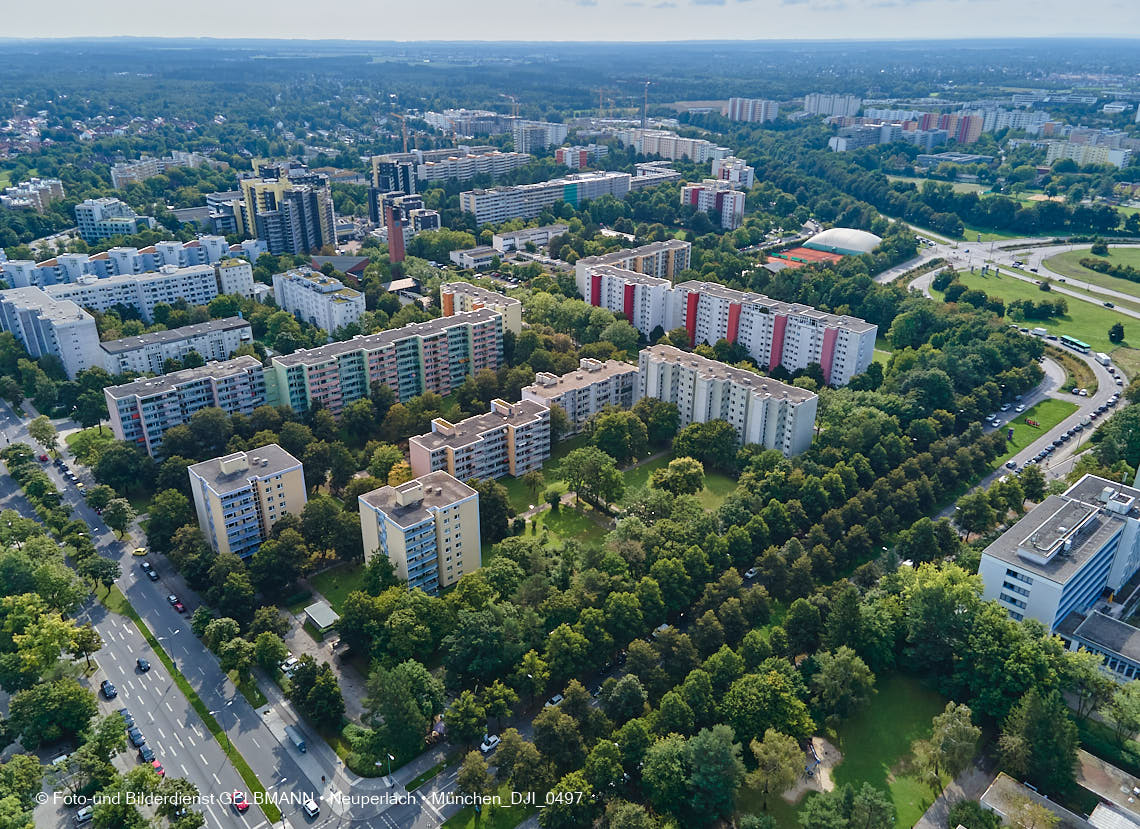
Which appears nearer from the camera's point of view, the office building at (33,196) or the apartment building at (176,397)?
the apartment building at (176,397)

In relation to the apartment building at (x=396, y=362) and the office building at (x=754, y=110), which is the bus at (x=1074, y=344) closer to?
the apartment building at (x=396, y=362)

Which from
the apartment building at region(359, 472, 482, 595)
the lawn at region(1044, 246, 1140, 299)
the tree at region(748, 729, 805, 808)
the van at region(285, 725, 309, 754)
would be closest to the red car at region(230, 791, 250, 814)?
the van at region(285, 725, 309, 754)

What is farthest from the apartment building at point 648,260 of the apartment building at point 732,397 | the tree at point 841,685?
the tree at point 841,685

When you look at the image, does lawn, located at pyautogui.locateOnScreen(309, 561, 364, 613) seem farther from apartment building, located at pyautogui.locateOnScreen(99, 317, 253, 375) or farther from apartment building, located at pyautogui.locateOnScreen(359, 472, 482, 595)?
apartment building, located at pyautogui.locateOnScreen(99, 317, 253, 375)

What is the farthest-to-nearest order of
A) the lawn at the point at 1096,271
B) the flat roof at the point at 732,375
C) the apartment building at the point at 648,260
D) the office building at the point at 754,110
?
the office building at the point at 754,110 < the lawn at the point at 1096,271 < the apartment building at the point at 648,260 < the flat roof at the point at 732,375

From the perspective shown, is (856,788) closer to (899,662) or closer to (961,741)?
Result: (961,741)
